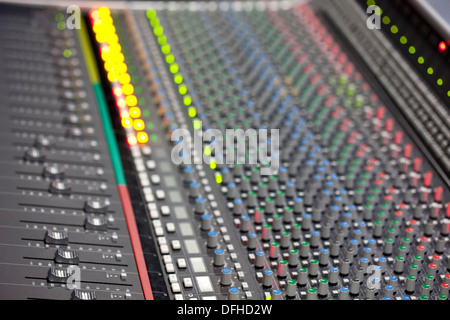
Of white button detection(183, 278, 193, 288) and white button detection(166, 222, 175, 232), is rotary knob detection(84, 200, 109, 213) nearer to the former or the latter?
white button detection(166, 222, 175, 232)

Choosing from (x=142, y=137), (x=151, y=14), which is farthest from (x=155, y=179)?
(x=151, y=14)

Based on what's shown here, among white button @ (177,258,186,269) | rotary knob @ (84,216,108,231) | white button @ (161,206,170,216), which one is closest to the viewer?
white button @ (177,258,186,269)

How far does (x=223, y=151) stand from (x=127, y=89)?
65 centimetres

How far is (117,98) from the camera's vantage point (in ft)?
12.3

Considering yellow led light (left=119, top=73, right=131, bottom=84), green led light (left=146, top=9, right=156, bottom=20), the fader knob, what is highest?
green led light (left=146, top=9, right=156, bottom=20)

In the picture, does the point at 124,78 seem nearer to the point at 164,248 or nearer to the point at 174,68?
the point at 174,68

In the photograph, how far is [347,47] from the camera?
4.08 m

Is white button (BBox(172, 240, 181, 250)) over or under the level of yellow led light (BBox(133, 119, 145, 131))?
under

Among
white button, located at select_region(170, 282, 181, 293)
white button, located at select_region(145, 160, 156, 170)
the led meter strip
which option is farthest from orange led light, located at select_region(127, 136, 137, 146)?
white button, located at select_region(170, 282, 181, 293)

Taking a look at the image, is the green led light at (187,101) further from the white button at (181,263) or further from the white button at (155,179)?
the white button at (181,263)

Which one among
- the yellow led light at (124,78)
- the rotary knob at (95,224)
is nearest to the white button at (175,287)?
the rotary knob at (95,224)

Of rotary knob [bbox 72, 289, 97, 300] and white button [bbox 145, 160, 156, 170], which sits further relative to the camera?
white button [bbox 145, 160, 156, 170]

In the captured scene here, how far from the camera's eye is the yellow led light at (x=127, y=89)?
12.5ft

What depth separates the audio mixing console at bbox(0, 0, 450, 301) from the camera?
2.71m
